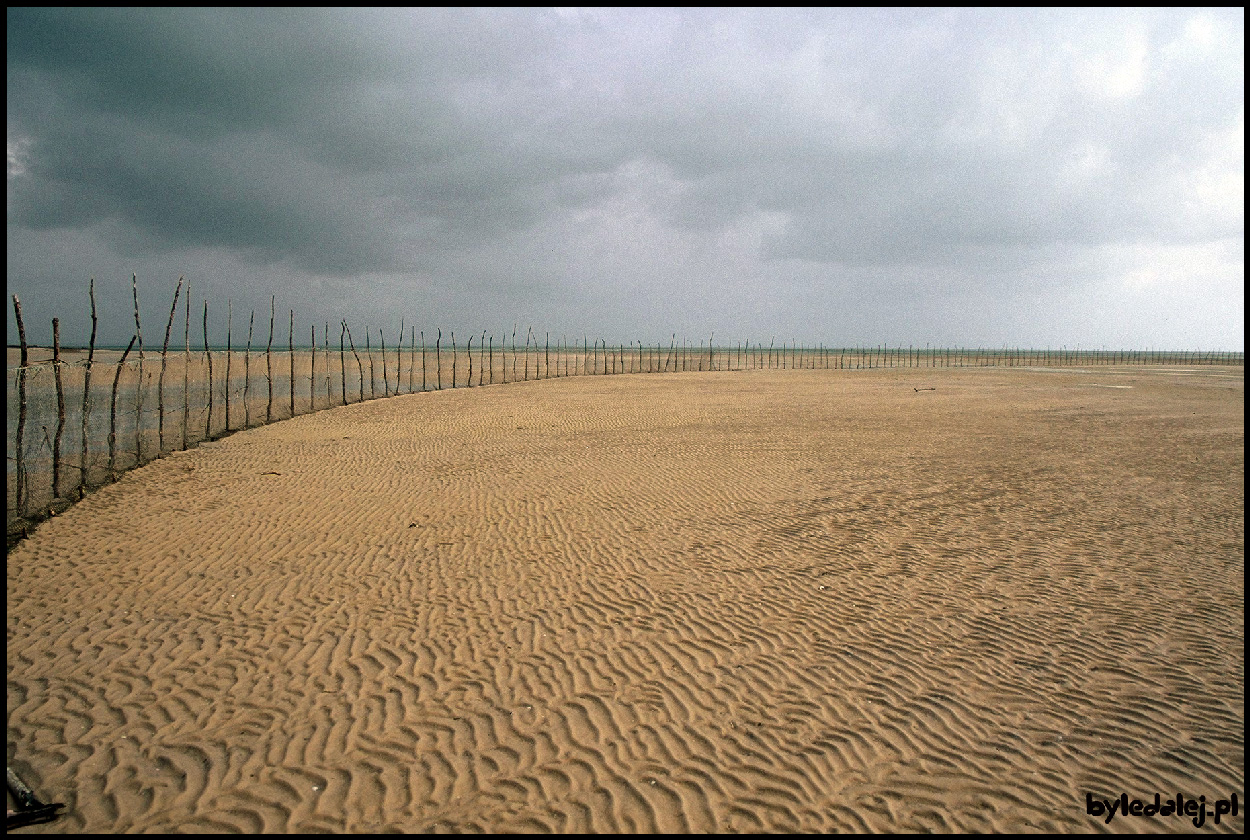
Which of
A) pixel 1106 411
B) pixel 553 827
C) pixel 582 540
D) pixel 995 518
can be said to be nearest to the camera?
pixel 553 827

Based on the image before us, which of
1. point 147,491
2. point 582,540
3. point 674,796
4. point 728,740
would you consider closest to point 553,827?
point 674,796

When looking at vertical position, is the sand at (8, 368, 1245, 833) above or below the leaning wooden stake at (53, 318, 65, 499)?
below

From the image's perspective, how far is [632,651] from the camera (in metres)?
5.39

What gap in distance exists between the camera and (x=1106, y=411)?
20750 mm

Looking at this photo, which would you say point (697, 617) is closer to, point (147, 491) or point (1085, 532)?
point (1085, 532)

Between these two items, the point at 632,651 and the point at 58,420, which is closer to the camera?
the point at 632,651

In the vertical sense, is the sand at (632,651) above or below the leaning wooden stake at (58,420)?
below

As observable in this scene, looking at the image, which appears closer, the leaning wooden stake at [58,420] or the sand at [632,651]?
the sand at [632,651]

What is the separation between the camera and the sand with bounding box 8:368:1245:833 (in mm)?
3754

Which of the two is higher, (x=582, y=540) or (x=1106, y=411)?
(x=1106, y=411)

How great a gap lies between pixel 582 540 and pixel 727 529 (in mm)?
2084

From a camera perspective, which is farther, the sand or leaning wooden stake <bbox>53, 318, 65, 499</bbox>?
leaning wooden stake <bbox>53, 318, 65, 499</bbox>

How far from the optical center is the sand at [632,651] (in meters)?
3.75

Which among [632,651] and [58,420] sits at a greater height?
[58,420]
